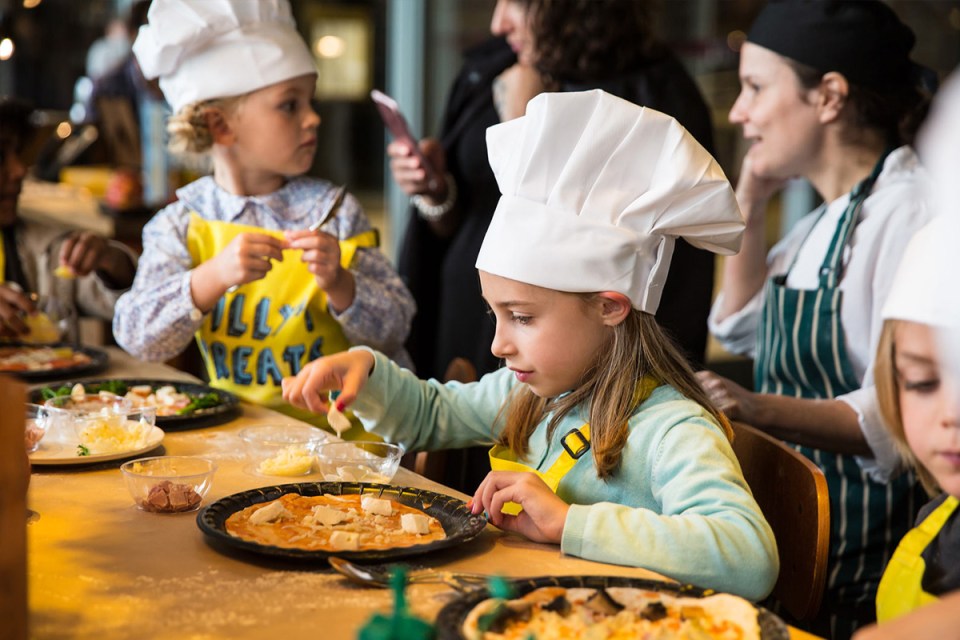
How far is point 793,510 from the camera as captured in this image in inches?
67.5

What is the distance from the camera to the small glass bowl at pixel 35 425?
1830 millimetres

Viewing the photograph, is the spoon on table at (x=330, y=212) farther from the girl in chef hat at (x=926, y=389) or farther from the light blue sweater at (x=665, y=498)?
the girl in chef hat at (x=926, y=389)

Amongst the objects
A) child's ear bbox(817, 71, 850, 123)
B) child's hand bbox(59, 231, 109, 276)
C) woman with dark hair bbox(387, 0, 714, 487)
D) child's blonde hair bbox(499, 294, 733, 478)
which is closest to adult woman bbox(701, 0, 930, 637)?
child's ear bbox(817, 71, 850, 123)

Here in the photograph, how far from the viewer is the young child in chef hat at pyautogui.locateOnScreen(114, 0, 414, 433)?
2523 mm

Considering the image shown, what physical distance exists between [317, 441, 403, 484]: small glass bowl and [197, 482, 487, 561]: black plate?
6 cm

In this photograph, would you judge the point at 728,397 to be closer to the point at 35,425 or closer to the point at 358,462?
the point at 358,462

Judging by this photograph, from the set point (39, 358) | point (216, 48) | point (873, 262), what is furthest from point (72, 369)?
point (873, 262)

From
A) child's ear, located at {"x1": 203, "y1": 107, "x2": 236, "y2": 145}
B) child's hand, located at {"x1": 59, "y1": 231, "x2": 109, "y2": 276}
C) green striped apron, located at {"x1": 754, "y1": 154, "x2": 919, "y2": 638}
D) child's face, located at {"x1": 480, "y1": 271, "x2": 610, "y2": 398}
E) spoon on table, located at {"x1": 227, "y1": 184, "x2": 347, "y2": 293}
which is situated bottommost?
green striped apron, located at {"x1": 754, "y1": 154, "x2": 919, "y2": 638}

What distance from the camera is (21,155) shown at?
3342mm

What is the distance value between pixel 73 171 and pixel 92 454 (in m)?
5.54

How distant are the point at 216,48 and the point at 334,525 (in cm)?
147

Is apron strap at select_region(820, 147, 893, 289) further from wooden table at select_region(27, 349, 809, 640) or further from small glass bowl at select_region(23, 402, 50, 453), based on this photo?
small glass bowl at select_region(23, 402, 50, 453)

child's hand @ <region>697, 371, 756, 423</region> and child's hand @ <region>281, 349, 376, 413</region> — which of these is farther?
child's hand @ <region>697, 371, 756, 423</region>

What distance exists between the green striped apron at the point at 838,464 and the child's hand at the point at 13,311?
182 cm
